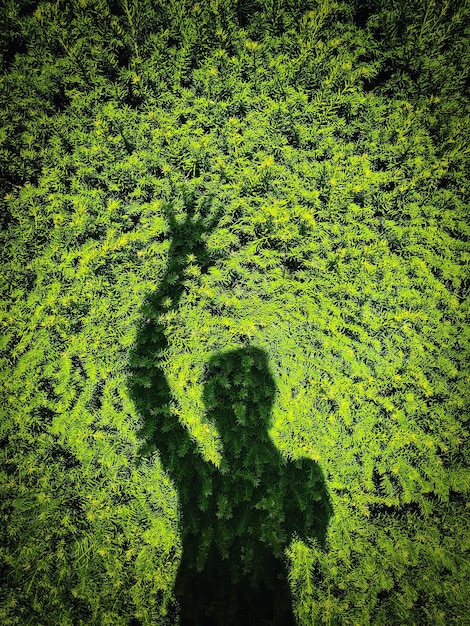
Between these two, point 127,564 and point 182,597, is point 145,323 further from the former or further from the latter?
point 182,597

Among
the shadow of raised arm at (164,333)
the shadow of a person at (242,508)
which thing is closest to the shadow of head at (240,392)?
the shadow of a person at (242,508)

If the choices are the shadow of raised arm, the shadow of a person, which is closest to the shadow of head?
the shadow of a person

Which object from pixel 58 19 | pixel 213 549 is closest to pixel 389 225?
pixel 58 19

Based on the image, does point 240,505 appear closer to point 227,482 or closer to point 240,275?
point 227,482

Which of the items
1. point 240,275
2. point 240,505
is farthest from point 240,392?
point 240,505

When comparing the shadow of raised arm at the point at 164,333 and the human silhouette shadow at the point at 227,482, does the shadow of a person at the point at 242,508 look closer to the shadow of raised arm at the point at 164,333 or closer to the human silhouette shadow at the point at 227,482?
the human silhouette shadow at the point at 227,482

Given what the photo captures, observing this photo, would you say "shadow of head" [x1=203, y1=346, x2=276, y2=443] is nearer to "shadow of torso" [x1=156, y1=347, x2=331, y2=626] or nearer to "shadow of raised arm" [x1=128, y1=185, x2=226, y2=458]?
"shadow of torso" [x1=156, y1=347, x2=331, y2=626]
